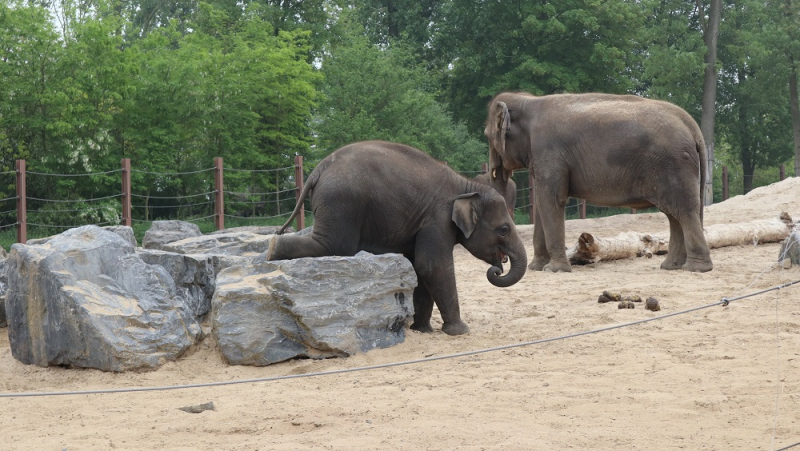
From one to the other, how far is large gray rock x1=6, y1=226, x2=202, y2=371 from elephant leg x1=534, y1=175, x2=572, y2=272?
17.7ft

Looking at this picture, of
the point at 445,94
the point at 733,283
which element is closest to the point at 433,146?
the point at 445,94

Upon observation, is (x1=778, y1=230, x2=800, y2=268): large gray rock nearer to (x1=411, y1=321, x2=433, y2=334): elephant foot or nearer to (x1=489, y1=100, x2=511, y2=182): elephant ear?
(x1=489, y1=100, x2=511, y2=182): elephant ear

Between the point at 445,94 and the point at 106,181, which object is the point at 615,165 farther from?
the point at 445,94

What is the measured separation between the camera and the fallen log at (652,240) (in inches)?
466

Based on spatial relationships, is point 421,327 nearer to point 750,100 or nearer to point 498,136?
point 498,136

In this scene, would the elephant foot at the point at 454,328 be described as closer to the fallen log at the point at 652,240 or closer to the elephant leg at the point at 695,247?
the elephant leg at the point at 695,247

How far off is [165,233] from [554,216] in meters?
4.94

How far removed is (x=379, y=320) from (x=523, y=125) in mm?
5296

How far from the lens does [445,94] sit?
3522cm

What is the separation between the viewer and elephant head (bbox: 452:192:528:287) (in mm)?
7723

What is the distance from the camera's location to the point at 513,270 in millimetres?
7773

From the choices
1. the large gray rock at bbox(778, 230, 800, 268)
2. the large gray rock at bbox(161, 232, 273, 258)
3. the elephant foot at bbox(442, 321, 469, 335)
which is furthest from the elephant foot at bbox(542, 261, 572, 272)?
the elephant foot at bbox(442, 321, 469, 335)

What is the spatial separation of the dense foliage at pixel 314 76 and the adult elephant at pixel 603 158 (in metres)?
9.43

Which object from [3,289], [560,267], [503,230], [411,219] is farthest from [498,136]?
[3,289]
